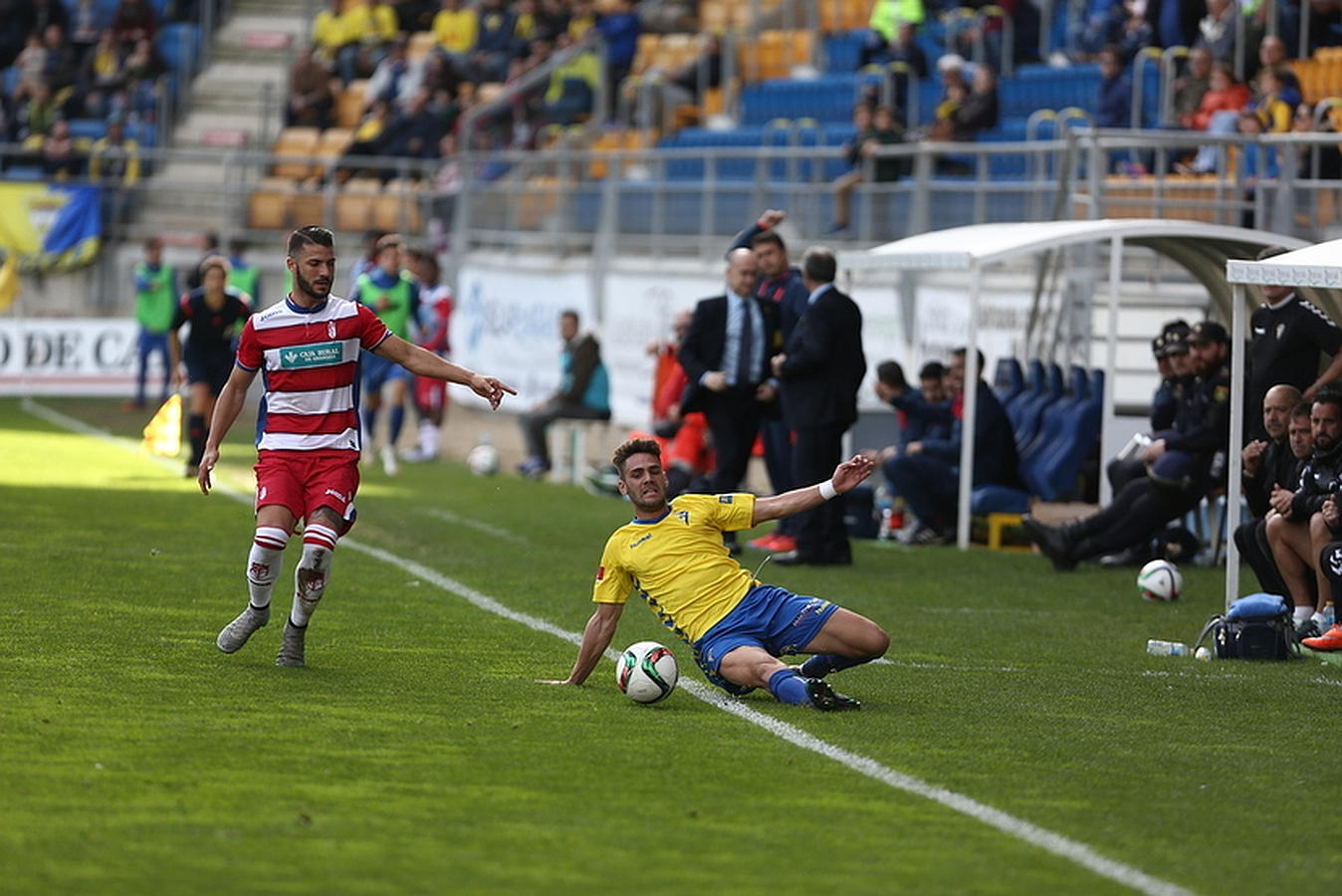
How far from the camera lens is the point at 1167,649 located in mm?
10859

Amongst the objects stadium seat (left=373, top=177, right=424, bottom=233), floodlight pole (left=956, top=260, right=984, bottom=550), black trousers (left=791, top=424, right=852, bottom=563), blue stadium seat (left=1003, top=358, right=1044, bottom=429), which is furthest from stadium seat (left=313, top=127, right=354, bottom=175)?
black trousers (left=791, top=424, right=852, bottom=563)

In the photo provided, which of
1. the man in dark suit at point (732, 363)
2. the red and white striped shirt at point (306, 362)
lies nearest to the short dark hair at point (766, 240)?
the man in dark suit at point (732, 363)

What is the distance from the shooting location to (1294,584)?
37.4 feet

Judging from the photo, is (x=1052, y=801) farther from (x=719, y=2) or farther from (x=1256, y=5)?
(x=719, y=2)

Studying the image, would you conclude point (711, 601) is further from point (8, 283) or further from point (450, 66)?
point (450, 66)

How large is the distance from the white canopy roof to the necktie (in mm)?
4372

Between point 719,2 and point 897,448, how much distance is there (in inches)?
674

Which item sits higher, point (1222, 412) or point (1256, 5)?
point (1256, 5)

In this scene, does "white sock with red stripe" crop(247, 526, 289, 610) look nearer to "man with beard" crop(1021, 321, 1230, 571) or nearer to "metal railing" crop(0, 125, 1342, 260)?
"man with beard" crop(1021, 321, 1230, 571)

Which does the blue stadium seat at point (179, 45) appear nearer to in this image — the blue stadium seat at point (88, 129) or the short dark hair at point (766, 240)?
the blue stadium seat at point (88, 129)

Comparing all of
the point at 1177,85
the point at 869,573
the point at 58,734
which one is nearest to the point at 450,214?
the point at 1177,85

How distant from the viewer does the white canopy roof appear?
10469mm

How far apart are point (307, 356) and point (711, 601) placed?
2.04m

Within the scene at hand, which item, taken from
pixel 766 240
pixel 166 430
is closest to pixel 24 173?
pixel 166 430
